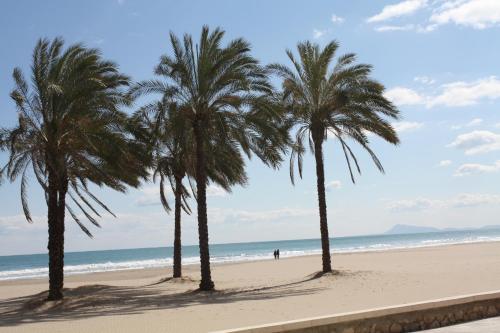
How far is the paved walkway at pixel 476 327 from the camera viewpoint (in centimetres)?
724

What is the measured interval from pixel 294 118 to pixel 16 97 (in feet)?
34.8

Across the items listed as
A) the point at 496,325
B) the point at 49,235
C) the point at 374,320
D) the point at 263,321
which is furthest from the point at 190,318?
the point at 49,235

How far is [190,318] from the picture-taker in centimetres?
1163

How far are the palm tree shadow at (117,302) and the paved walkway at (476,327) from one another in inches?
316

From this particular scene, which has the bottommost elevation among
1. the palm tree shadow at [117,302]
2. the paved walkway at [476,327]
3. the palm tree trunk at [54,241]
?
the palm tree shadow at [117,302]

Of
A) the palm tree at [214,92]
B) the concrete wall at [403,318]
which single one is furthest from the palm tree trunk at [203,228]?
the concrete wall at [403,318]

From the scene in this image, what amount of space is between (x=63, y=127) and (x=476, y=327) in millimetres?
13384

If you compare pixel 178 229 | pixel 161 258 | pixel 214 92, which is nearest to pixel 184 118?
pixel 214 92

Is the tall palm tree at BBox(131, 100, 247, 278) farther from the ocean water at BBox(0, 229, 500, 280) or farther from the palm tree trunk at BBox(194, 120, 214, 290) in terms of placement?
the ocean water at BBox(0, 229, 500, 280)

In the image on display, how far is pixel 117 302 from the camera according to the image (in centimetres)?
1631

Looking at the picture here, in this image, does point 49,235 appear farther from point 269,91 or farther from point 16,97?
point 269,91

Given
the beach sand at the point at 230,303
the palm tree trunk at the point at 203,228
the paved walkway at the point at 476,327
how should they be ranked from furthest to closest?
1. the palm tree trunk at the point at 203,228
2. the beach sand at the point at 230,303
3. the paved walkway at the point at 476,327

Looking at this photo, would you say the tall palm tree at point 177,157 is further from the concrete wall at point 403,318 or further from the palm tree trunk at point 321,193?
the concrete wall at point 403,318

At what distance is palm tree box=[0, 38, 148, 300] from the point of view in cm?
1619
